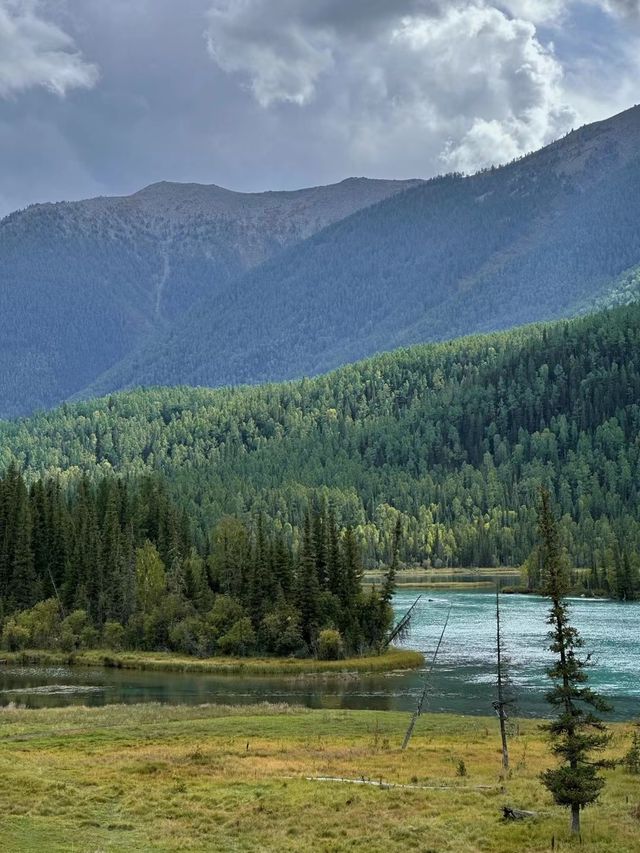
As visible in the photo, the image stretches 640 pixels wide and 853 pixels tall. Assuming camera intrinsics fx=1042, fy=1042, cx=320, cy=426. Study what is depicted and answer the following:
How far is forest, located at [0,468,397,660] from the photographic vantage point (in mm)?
134500

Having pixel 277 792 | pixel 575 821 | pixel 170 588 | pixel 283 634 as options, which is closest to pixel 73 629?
pixel 170 588

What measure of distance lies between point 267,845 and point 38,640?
10937 centimetres

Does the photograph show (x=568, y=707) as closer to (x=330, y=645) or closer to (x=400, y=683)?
(x=400, y=683)

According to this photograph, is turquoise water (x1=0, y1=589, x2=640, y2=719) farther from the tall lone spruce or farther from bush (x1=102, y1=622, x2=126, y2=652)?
the tall lone spruce

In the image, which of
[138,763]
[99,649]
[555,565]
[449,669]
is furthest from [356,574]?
[555,565]

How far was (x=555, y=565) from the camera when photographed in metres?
47.2

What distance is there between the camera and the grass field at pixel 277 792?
147 ft

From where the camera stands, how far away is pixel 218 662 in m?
129

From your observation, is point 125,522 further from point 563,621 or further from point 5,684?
point 563,621

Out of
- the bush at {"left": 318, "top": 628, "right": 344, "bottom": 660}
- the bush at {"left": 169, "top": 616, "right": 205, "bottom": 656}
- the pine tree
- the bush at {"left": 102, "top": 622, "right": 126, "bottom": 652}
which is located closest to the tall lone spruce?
the bush at {"left": 318, "top": 628, "right": 344, "bottom": 660}

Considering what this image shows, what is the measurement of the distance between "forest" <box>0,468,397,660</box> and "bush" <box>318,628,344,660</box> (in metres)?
0.16

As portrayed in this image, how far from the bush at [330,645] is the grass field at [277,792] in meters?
48.3

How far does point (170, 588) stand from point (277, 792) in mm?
98933

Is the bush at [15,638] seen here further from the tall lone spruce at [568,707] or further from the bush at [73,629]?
the tall lone spruce at [568,707]
